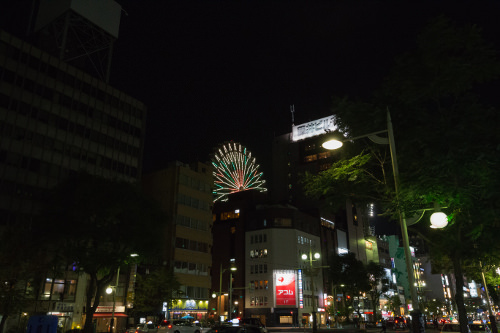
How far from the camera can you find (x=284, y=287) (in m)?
80.0

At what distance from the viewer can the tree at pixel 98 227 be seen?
3192cm

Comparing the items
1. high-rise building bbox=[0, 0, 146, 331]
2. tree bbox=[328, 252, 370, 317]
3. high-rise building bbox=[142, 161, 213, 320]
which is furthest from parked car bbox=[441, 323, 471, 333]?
high-rise building bbox=[0, 0, 146, 331]

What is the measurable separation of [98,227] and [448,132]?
30526 mm

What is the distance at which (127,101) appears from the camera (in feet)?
199

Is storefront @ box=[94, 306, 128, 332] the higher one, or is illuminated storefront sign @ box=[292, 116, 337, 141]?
illuminated storefront sign @ box=[292, 116, 337, 141]

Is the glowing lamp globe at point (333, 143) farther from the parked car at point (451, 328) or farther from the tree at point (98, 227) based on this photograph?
the parked car at point (451, 328)

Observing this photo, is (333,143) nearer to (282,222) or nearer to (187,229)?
(187,229)

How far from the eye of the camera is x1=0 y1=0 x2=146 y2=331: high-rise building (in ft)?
148

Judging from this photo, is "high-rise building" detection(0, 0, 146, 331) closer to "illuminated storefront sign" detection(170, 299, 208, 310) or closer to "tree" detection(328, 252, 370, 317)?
"illuminated storefront sign" detection(170, 299, 208, 310)

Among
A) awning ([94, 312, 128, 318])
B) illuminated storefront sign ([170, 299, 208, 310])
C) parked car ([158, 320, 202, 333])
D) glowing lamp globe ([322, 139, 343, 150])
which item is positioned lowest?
parked car ([158, 320, 202, 333])

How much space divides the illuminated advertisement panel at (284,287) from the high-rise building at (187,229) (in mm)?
19915

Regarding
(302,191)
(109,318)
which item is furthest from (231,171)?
(109,318)

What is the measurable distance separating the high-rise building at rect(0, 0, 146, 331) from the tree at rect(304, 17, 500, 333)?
131 ft

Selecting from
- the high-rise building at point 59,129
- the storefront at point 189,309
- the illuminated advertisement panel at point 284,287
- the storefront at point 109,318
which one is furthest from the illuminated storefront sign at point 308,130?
the storefront at point 109,318
